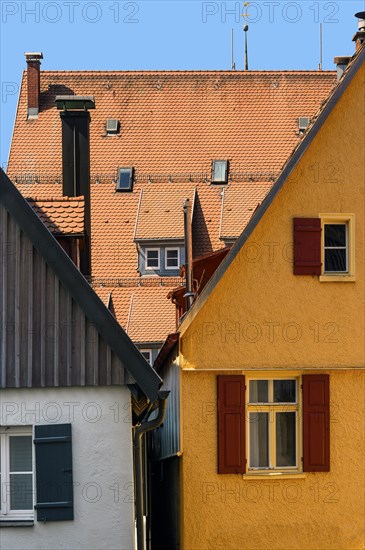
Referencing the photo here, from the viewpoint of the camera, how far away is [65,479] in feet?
62.7

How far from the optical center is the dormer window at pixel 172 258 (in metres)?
51.6

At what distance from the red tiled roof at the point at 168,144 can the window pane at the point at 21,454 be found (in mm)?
31391

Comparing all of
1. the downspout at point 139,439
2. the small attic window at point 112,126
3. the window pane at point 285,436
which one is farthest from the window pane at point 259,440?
the small attic window at point 112,126

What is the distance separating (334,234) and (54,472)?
587cm

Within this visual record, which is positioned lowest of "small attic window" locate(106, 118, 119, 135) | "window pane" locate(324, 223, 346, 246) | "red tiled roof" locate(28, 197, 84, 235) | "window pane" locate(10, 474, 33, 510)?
"window pane" locate(10, 474, 33, 510)

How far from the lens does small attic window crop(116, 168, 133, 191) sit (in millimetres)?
54906

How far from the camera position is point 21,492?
19281 millimetres

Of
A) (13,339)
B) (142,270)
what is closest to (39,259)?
(13,339)

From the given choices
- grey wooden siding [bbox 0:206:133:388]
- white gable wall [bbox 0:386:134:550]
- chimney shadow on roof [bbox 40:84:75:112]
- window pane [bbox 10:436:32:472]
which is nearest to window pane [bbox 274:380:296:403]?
white gable wall [bbox 0:386:134:550]

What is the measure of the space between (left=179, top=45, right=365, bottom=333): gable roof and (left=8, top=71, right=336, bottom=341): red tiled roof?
2880 centimetres

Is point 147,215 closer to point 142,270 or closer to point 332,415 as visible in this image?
point 142,270

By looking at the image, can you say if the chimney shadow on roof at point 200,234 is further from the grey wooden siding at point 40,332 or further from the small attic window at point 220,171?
the grey wooden siding at point 40,332

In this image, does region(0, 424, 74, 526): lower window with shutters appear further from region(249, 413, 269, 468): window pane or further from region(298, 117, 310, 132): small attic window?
region(298, 117, 310, 132): small attic window

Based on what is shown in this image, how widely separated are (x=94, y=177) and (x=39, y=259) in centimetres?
3608
